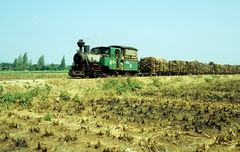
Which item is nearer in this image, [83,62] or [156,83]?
[83,62]

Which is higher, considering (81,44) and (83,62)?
(81,44)

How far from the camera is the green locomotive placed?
30.6 m

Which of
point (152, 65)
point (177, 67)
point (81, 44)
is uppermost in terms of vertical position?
point (81, 44)

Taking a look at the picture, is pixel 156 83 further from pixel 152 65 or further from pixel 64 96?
pixel 152 65

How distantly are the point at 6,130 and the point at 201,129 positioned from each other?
6804 millimetres

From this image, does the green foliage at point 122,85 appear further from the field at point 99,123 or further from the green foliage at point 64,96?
the green foliage at point 64,96

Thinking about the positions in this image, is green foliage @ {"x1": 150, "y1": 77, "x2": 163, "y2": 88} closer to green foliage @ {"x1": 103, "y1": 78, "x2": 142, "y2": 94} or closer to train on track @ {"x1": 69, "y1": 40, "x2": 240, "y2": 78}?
train on track @ {"x1": 69, "y1": 40, "x2": 240, "y2": 78}

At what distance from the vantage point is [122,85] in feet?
96.6

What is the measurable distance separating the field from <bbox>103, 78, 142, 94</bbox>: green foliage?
2796 millimetres

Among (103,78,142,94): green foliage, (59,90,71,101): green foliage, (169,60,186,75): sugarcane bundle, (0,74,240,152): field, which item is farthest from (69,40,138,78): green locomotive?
(169,60,186,75): sugarcane bundle

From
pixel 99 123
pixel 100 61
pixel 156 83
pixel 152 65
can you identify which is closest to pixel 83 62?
pixel 100 61

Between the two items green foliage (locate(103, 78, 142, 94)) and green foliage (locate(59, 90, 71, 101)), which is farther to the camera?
green foliage (locate(103, 78, 142, 94))

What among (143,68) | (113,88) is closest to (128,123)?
(113,88)

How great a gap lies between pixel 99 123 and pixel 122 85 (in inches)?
596
